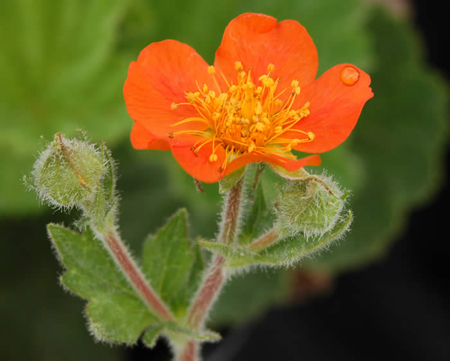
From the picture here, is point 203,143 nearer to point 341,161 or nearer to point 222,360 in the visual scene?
point 341,161

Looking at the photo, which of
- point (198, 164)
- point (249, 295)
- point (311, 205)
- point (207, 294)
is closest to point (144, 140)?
point (198, 164)

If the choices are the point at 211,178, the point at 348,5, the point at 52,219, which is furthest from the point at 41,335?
the point at 348,5

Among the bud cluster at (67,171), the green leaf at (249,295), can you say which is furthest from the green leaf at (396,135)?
the bud cluster at (67,171)

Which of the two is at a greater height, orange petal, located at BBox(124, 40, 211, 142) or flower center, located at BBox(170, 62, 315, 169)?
orange petal, located at BBox(124, 40, 211, 142)

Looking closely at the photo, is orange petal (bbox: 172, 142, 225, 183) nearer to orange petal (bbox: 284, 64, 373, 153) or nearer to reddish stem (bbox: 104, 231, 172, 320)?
orange petal (bbox: 284, 64, 373, 153)

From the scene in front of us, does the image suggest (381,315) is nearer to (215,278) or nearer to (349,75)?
(215,278)

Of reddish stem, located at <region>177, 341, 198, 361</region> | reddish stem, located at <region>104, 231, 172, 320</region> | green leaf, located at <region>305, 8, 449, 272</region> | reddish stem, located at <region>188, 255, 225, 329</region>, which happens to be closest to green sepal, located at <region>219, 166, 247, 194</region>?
reddish stem, located at <region>188, 255, 225, 329</region>

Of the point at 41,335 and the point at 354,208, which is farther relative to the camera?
the point at 354,208
